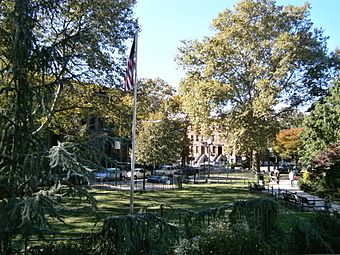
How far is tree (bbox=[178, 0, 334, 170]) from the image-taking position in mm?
33625

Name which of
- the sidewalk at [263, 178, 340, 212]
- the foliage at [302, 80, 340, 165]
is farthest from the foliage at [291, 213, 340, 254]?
the foliage at [302, 80, 340, 165]

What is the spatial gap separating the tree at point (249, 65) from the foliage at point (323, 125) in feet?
10.8

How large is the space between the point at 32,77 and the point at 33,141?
112 centimetres

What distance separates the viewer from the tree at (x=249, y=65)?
110 feet

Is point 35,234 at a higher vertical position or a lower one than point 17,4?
lower

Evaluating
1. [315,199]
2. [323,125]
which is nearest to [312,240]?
[315,199]

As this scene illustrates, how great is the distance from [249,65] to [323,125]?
8.25 m

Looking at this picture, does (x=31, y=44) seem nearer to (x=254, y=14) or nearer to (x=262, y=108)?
(x=262, y=108)

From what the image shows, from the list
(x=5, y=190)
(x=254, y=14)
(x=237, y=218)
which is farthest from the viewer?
(x=254, y=14)

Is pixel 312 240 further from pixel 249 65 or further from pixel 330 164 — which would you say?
pixel 249 65

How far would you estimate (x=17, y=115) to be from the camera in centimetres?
670

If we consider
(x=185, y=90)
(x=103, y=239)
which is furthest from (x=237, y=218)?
(x=185, y=90)

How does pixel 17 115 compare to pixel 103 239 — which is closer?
pixel 17 115

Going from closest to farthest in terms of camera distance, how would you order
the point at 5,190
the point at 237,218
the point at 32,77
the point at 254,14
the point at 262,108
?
1. the point at 5,190
2. the point at 32,77
3. the point at 237,218
4. the point at 262,108
5. the point at 254,14
